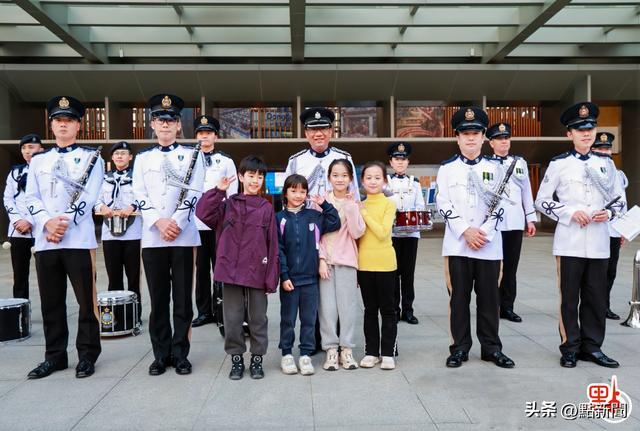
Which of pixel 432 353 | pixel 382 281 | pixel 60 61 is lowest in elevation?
pixel 432 353

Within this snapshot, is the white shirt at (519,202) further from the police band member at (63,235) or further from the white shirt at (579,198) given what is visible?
the police band member at (63,235)

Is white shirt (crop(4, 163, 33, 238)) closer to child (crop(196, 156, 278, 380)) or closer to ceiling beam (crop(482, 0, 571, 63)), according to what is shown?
child (crop(196, 156, 278, 380))

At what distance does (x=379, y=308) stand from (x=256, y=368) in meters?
1.21

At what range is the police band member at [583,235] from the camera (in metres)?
4.73

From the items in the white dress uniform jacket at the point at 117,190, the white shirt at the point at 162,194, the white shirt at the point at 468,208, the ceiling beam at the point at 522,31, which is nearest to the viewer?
the white shirt at the point at 162,194

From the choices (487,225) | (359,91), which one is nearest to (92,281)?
(487,225)

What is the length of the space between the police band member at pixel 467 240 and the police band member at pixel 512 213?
1.86 meters

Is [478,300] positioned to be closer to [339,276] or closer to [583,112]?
[339,276]

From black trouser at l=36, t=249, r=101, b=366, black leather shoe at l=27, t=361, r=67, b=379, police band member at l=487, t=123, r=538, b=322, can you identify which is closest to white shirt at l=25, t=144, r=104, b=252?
black trouser at l=36, t=249, r=101, b=366

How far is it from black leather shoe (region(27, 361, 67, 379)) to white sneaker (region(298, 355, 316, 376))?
213cm

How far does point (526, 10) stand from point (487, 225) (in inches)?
468

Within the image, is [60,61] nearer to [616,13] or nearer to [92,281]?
[92,281]

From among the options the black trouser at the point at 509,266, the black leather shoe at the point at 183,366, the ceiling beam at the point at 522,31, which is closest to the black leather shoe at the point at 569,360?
the black trouser at the point at 509,266

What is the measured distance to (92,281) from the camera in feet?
15.4
